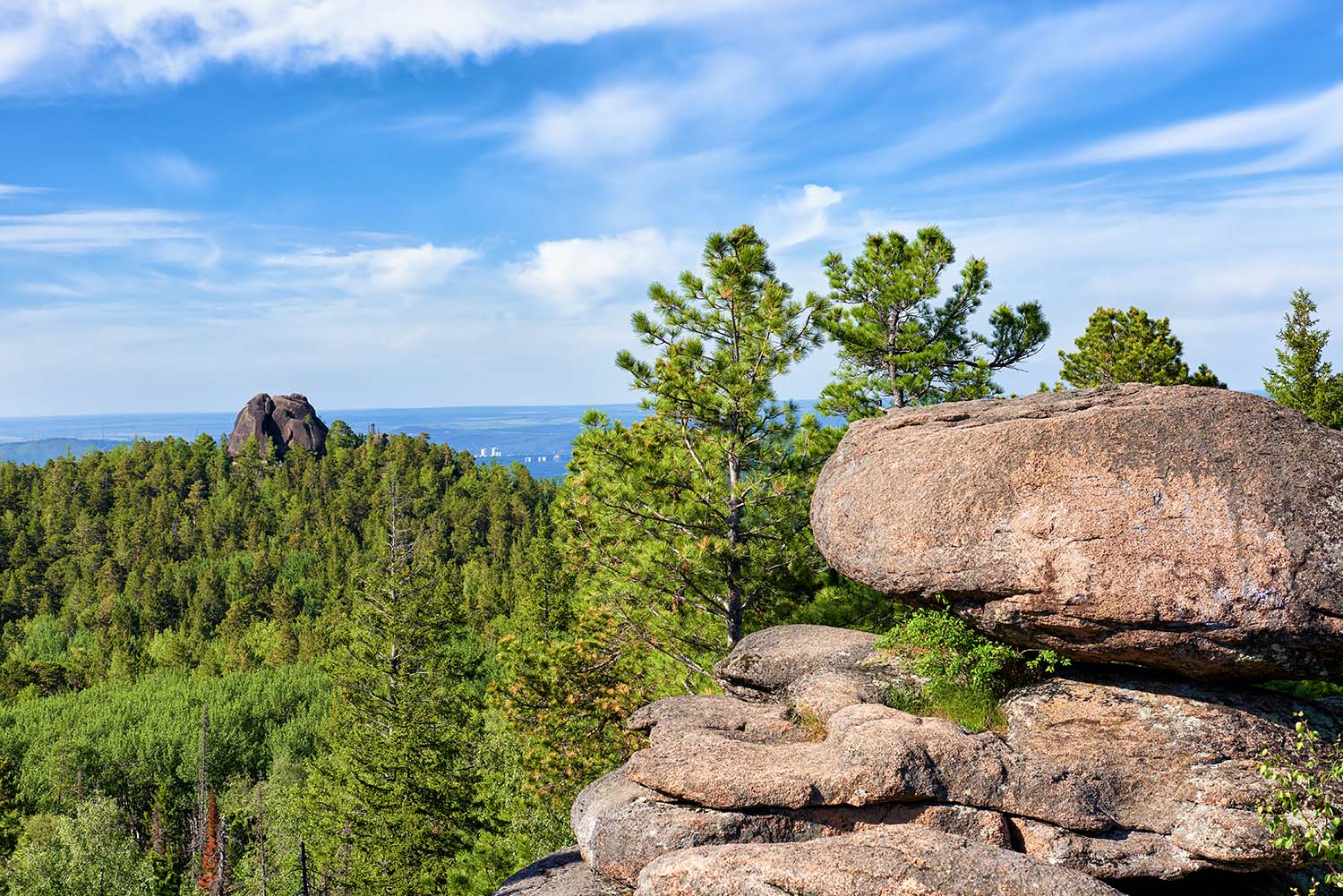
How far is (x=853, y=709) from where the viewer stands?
11.6 meters

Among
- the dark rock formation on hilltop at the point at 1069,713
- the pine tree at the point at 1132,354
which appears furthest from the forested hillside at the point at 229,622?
the pine tree at the point at 1132,354

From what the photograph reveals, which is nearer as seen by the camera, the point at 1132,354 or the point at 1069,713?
the point at 1069,713

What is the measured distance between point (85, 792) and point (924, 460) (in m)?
85.4

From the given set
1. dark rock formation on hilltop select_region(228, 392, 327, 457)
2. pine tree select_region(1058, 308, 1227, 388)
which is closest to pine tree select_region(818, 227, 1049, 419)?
pine tree select_region(1058, 308, 1227, 388)

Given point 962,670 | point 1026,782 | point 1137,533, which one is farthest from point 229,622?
point 1137,533

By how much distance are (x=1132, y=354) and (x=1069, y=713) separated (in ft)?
82.1

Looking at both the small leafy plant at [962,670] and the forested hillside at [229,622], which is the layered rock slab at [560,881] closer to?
the small leafy plant at [962,670]

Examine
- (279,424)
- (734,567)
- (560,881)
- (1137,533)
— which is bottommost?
(560,881)

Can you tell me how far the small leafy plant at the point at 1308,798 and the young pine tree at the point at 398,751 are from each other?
2578cm

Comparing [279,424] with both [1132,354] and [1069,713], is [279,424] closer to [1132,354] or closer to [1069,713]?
[1132,354]

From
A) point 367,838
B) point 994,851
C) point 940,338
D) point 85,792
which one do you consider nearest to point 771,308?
point 940,338

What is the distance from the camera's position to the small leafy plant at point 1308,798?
899 cm

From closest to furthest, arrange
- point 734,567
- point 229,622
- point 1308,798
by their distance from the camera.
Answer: point 1308,798 → point 734,567 → point 229,622

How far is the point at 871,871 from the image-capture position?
8680mm
